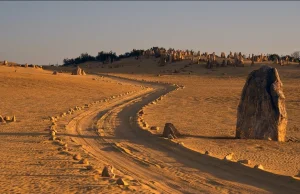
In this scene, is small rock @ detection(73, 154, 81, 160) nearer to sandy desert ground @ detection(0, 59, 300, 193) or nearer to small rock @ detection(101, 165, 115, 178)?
sandy desert ground @ detection(0, 59, 300, 193)

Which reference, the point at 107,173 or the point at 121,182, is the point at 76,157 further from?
the point at 121,182

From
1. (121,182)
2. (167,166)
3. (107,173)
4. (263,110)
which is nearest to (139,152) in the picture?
(167,166)

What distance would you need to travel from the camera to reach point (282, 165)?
11781 mm

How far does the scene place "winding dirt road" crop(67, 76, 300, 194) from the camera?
9.24m

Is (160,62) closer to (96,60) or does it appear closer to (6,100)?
(96,60)

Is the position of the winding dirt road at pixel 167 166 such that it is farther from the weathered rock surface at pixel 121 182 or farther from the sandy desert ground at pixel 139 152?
the weathered rock surface at pixel 121 182

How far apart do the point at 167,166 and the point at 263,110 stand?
5.65m

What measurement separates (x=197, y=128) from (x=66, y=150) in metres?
6.97

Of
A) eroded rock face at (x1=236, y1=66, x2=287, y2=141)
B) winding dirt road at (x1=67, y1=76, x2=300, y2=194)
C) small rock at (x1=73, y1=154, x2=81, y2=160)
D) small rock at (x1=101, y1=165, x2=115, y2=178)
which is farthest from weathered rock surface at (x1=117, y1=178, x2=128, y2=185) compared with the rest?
eroded rock face at (x1=236, y1=66, x2=287, y2=141)

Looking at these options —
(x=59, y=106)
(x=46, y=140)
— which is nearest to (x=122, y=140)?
(x=46, y=140)

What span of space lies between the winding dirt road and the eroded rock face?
10.2 feet

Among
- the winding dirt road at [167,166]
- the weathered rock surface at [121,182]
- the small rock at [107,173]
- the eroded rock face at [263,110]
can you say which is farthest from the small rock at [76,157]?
the eroded rock face at [263,110]

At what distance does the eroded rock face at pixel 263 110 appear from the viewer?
15367mm

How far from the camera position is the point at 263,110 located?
607 inches
